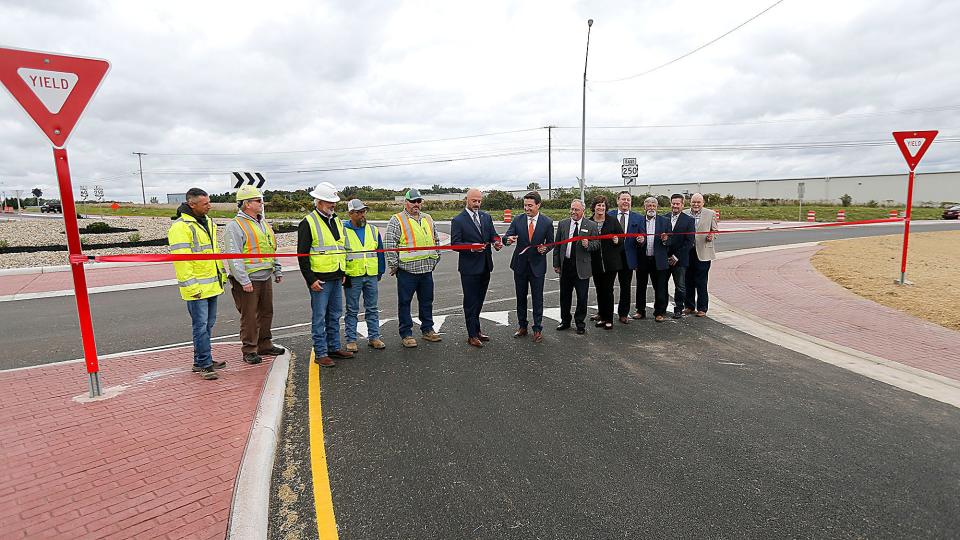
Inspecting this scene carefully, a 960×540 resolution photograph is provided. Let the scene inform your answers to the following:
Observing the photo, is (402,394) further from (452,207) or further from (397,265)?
(452,207)

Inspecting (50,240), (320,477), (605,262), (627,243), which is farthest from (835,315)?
(50,240)

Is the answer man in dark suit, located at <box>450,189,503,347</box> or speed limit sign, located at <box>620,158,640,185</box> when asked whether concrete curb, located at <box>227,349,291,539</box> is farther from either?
speed limit sign, located at <box>620,158,640,185</box>

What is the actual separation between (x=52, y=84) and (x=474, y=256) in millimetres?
4521

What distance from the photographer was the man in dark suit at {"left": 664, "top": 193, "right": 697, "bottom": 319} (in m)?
7.93

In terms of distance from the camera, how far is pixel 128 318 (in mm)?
8438

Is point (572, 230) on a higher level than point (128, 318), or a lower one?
higher

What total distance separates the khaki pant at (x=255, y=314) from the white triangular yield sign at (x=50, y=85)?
2.30m

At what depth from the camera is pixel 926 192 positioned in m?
66.3

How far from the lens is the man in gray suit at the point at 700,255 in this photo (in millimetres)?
7992

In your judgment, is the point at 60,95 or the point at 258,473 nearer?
the point at 258,473

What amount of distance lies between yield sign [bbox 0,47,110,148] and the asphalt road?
3.50 m

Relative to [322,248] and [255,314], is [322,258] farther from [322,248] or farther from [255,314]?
[255,314]

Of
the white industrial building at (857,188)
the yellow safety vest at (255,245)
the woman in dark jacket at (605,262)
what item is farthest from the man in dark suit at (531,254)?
the white industrial building at (857,188)

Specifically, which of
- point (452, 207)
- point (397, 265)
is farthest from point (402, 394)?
point (452, 207)
